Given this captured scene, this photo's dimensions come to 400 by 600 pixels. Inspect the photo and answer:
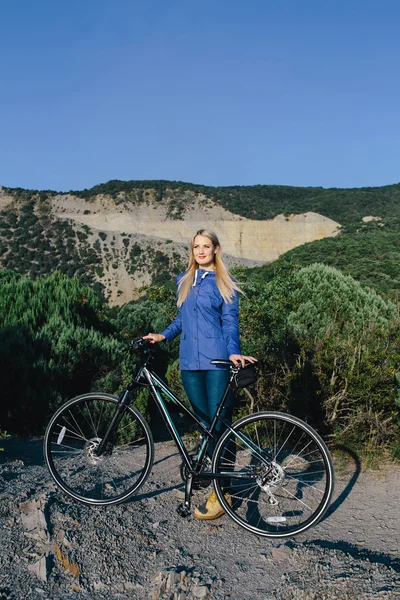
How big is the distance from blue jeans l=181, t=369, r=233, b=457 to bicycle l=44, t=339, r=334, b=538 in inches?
2.5

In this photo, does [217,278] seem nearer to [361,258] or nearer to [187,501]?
[187,501]

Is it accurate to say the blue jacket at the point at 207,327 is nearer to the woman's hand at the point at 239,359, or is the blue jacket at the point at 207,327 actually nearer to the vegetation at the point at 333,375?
the woman's hand at the point at 239,359

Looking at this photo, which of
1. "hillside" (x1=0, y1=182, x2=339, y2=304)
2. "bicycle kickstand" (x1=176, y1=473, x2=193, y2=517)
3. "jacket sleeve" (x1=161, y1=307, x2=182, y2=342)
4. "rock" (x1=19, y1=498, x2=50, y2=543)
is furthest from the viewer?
"hillside" (x1=0, y1=182, x2=339, y2=304)

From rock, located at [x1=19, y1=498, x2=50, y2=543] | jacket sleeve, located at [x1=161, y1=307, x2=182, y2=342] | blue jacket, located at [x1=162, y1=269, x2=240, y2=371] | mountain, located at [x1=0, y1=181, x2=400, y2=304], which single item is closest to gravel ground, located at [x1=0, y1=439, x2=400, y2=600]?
rock, located at [x1=19, y1=498, x2=50, y2=543]

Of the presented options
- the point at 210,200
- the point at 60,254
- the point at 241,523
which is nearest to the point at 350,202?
the point at 210,200

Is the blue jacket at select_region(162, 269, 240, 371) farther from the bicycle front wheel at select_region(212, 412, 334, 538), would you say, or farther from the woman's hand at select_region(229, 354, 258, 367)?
the bicycle front wheel at select_region(212, 412, 334, 538)

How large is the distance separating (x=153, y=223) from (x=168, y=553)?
60.5 meters

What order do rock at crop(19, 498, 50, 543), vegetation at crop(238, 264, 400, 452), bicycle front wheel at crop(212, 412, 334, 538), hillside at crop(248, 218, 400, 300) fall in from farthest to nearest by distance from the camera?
hillside at crop(248, 218, 400, 300) → vegetation at crop(238, 264, 400, 452) → bicycle front wheel at crop(212, 412, 334, 538) → rock at crop(19, 498, 50, 543)

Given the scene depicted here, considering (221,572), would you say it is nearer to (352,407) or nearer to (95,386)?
(352,407)

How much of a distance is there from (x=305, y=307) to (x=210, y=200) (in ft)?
198

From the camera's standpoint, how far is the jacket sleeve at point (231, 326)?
12.3 ft

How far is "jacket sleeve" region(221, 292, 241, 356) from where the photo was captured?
3.76 meters

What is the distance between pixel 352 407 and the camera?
236 inches

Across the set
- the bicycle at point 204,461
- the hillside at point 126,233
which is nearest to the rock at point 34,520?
the bicycle at point 204,461
